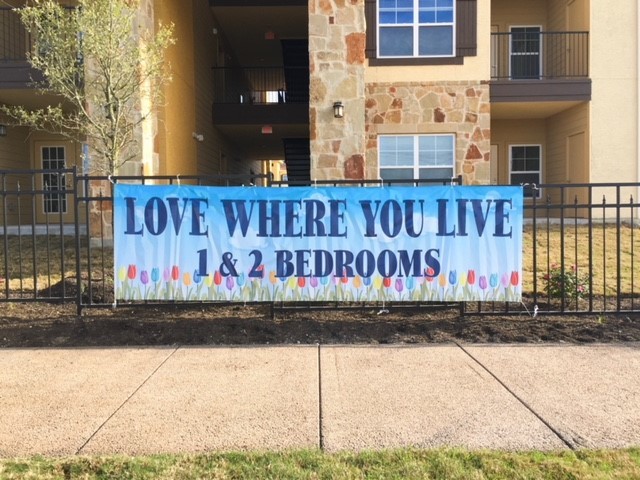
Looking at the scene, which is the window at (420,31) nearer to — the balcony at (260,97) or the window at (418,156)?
the window at (418,156)

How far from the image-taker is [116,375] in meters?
5.50

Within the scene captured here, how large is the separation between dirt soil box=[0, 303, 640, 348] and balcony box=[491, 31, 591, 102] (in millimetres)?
8864

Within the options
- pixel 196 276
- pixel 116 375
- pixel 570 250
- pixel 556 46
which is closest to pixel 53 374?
pixel 116 375

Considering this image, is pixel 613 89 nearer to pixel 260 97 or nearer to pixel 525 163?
pixel 525 163

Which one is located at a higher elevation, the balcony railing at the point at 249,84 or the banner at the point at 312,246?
the balcony railing at the point at 249,84

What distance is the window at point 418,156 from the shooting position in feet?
45.4

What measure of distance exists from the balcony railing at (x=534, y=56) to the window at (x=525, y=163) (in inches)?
85.2

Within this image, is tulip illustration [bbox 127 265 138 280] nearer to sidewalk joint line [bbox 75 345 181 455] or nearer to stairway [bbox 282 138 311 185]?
sidewalk joint line [bbox 75 345 181 455]

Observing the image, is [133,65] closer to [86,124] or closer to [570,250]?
[86,124]

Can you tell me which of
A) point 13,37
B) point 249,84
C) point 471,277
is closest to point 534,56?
point 249,84

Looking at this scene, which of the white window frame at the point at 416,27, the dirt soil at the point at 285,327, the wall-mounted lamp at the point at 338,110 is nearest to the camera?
the dirt soil at the point at 285,327

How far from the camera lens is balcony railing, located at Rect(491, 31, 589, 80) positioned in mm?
16031

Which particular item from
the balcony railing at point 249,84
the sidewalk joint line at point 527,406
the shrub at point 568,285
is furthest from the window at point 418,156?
the sidewalk joint line at point 527,406

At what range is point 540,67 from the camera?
17.1 m
